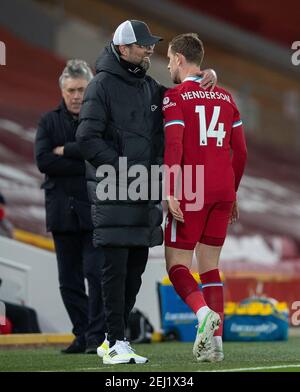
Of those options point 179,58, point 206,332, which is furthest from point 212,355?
point 179,58

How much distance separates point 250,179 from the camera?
16406 millimetres

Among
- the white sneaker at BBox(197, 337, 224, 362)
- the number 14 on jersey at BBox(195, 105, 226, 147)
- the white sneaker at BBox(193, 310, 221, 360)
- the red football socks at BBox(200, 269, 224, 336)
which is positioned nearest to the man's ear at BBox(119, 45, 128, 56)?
the number 14 on jersey at BBox(195, 105, 226, 147)

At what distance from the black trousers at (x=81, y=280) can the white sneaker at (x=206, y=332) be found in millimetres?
1168

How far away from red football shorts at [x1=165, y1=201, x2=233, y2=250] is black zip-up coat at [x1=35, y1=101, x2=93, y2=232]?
3.06ft

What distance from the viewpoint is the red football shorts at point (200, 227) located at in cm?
536

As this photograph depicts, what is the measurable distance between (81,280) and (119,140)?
146 centimetres

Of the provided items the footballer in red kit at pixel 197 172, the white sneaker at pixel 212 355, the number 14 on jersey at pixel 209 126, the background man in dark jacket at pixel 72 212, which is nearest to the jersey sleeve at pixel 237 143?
the footballer in red kit at pixel 197 172

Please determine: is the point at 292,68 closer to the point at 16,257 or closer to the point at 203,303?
the point at 16,257

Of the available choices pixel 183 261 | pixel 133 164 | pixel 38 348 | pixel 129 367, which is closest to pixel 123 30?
pixel 133 164

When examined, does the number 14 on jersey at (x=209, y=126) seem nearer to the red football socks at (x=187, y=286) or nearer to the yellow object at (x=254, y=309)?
the red football socks at (x=187, y=286)

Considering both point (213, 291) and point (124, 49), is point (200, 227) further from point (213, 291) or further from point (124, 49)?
point (124, 49)

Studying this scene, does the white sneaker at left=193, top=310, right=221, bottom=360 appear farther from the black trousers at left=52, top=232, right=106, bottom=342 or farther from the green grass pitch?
the black trousers at left=52, top=232, right=106, bottom=342

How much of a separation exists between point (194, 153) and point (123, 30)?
2.20ft

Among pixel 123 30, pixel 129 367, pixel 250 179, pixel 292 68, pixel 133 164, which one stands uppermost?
pixel 292 68
